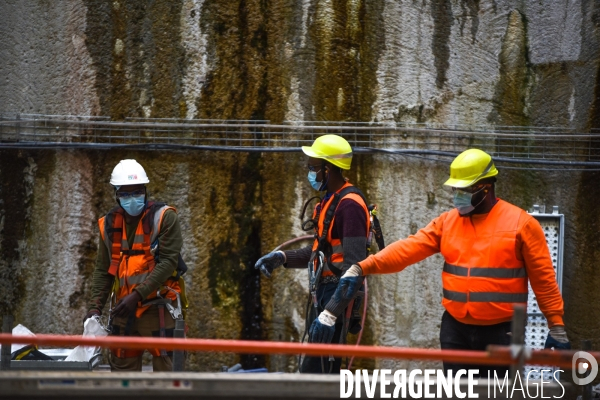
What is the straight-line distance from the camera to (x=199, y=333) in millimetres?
6594

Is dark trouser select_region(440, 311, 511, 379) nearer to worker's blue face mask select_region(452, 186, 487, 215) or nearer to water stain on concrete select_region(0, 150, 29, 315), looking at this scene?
worker's blue face mask select_region(452, 186, 487, 215)

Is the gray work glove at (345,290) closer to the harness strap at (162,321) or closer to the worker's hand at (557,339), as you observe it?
the worker's hand at (557,339)

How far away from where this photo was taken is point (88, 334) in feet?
17.8

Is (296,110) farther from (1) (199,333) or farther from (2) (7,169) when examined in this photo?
(2) (7,169)

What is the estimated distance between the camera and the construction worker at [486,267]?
432 centimetres

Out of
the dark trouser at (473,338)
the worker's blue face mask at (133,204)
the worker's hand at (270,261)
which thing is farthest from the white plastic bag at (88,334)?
the dark trouser at (473,338)

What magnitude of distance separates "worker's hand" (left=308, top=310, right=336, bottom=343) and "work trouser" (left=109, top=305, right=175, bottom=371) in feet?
3.94

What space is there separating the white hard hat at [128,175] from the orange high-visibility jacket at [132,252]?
22cm

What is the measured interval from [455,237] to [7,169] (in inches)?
160

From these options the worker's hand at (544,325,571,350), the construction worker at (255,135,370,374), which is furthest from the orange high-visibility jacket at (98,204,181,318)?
the worker's hand at (544,325,571,350)

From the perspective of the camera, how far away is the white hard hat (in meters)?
5.48

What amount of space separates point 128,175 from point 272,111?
169 cm

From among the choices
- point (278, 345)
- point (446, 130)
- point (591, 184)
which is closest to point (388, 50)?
point (446, 130)

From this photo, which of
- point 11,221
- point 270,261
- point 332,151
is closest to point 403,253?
point 332,151
